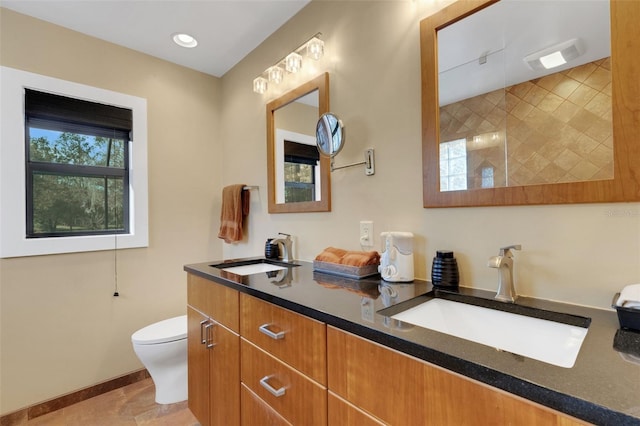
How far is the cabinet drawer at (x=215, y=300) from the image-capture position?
4.20 feet

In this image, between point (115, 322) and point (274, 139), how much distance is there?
1724 millimetres

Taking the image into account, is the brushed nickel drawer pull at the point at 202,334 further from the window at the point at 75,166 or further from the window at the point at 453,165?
the window at the point at 453,165

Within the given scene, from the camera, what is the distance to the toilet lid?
1.77 metres

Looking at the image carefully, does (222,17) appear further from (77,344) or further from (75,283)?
(77,344)

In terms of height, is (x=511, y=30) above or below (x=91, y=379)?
above

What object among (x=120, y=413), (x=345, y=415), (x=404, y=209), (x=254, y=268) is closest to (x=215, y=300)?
(x=254, y=268)

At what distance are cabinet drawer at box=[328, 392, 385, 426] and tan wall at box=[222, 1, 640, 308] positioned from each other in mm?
624

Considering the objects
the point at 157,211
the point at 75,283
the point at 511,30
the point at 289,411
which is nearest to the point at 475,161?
the point at 511,30

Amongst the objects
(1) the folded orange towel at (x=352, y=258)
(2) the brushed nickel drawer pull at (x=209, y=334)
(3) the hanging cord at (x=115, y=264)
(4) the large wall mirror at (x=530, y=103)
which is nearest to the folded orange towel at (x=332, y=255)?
(1) the folded orange towel at (x=352, y=258)

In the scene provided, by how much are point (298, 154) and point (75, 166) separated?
1547mm

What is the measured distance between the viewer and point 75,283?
197cm

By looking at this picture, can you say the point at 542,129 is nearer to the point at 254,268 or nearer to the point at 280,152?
the point at 280,152

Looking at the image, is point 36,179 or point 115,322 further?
point 115,322

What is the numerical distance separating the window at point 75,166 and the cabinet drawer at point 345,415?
208 cm
